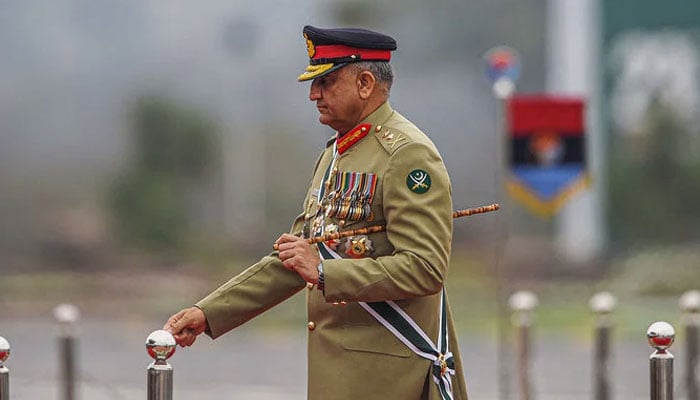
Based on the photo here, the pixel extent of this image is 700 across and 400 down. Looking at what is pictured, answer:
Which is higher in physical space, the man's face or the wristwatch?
the man's face

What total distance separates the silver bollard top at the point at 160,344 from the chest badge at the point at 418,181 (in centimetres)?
91


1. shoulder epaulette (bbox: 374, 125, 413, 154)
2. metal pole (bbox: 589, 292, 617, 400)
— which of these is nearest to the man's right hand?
shoulder epaulette (bbox: 374, 125, 413, 154)

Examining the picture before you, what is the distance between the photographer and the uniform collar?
528 centimetres

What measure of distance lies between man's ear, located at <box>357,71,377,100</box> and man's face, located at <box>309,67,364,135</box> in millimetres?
12

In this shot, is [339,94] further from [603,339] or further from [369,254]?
[603,339]

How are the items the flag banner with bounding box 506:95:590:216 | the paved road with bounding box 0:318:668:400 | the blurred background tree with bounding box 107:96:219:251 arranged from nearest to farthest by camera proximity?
1. the paved road with bounding box 0:318:668:400
2. the flag banner with bounding box 506:95:590:216
3. the blurred background tree with bounding box 107:96:219:251

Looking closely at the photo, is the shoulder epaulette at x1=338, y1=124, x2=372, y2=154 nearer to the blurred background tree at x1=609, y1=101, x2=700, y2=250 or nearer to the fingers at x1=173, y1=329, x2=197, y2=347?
the fingers at x1=173, y1=329, x2=197, y2=347

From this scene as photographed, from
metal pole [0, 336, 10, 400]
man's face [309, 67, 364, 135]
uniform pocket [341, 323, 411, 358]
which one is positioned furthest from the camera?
metal pole [0, 336, 10, 400]

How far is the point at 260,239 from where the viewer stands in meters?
28.8

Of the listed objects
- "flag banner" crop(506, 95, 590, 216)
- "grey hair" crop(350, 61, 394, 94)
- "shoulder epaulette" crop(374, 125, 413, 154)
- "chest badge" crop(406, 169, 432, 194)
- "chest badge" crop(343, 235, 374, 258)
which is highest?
"flag banner" crop(506, 95, 590, 216)

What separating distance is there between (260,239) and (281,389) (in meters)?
15.4

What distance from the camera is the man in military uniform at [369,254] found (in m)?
4.97

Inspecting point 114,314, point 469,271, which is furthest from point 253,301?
point 469,271

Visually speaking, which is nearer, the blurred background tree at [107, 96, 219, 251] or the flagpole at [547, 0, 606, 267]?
the flagpole at [547, 0, 606, 267]
